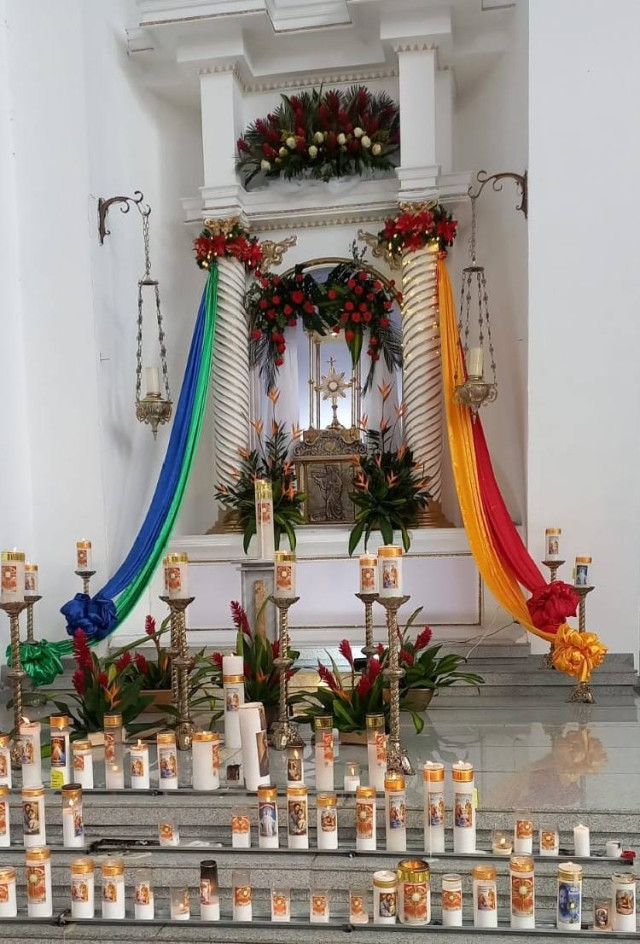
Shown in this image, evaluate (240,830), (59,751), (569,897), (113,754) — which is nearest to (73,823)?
(59,751)

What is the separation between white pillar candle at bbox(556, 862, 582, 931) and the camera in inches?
122

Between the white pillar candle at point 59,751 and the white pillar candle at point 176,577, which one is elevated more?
the white pillar candle at point 176,577

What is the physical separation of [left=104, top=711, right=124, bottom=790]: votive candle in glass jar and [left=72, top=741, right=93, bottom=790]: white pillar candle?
0.08 meters

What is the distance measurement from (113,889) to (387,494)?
427 centimetres

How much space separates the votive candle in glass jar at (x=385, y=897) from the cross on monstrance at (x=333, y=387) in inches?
213

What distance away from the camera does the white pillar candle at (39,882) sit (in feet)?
10.8

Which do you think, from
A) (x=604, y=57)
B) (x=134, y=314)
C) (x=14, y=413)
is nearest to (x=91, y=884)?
(x=14, y=413)

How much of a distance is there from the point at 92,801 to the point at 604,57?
605 cm

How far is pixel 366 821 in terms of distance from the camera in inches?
139

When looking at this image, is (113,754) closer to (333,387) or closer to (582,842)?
(582,842)

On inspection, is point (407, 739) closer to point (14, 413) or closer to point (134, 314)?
point (14, 413)

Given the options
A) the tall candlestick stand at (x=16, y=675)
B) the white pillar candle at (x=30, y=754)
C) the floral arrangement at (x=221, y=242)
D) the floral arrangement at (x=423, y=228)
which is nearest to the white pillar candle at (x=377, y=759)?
the white pillar candle at (x=30, y=754)

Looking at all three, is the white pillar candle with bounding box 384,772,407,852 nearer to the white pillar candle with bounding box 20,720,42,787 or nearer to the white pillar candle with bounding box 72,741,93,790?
the white pillar candle with bounding box 72,741,93,790

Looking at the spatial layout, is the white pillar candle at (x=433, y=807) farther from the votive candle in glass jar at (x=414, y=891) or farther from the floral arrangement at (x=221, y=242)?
the floral arrangement at (x=221, y=242)
